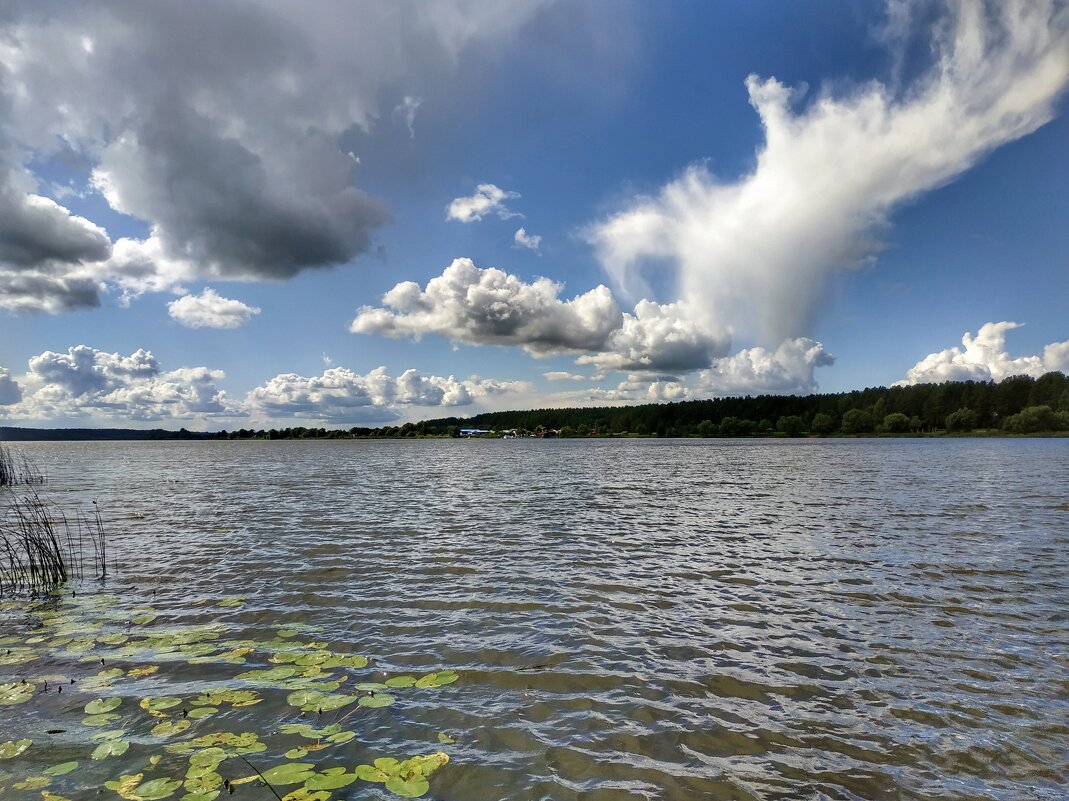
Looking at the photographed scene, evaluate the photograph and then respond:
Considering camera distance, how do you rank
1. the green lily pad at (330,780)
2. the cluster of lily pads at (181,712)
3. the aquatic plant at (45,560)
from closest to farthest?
the green lily pad at (330,780)
the cluster of lily pads at (181,712)
the aquatic plant at (45,560)

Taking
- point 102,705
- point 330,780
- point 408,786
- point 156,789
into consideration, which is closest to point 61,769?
point 156,789

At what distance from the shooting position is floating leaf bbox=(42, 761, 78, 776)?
711 centimetres

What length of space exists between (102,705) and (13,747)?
130 cm

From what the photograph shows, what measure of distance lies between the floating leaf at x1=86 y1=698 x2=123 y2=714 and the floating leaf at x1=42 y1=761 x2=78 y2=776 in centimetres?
168

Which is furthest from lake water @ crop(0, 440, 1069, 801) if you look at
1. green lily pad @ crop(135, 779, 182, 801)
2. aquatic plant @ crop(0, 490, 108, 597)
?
aquatic plant @ crop(0, 490, 108, 597)

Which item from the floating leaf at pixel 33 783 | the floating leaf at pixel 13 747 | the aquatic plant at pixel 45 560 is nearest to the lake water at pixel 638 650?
the floating leaf at pixel 33 783

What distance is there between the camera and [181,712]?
348 inches

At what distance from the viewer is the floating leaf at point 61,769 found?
23.3ft

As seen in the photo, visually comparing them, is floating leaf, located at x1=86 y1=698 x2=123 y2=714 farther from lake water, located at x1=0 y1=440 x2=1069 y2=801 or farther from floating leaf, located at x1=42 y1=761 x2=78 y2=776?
floating leaf, located at x1=42 y1=761 x2=78 y2=776

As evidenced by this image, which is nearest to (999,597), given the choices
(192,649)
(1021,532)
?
(1021,532)

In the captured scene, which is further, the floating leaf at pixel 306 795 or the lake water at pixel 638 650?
the lake water at pixel 638 650

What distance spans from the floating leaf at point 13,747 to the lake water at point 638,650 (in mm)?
226

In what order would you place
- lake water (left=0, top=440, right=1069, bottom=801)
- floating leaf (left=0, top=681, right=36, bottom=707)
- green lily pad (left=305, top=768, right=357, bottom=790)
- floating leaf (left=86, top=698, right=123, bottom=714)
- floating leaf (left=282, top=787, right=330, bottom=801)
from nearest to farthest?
1. floating leaf (left=282, top=787, right=330, bottom=801)
2. green lily pad (left=305, top=768, right=357, bottom=790)
3. lake water (left=0, top=440, right=1069, bottom=801)
4. floating leaf (left=86, top=698, right=123, bottom=714)
5. floating leaf (left=0, top=681, right=36, bottom=707)

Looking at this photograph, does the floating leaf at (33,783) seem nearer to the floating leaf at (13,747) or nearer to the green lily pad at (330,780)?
the floating leaf at (13,747)
